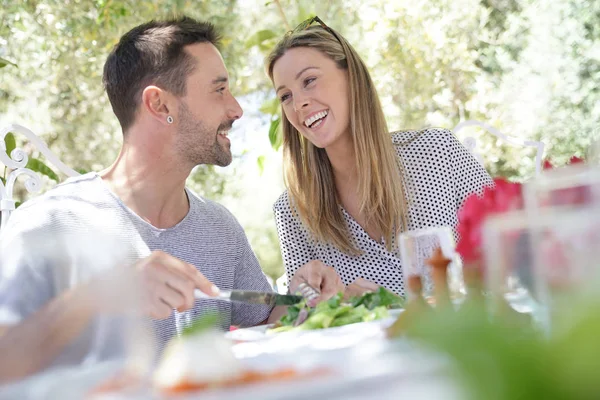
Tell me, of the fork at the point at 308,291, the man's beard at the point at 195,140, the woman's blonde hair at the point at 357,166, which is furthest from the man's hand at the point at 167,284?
the woman's blonde hair at the point at 357,166

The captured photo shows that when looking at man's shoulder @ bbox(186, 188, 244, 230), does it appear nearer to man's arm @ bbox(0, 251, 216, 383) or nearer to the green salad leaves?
the green salad leaves

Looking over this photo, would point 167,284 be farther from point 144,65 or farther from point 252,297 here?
point 144,65

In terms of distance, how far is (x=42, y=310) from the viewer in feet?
2.05

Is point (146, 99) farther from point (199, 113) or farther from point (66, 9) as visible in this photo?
point (66, 9)

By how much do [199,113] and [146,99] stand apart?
156 mm

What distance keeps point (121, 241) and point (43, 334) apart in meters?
0.83

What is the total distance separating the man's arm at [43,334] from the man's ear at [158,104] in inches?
56.7

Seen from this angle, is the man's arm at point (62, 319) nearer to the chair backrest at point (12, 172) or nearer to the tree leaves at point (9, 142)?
the chair backrest at point (12, 172)

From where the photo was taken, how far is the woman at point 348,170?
2268mm

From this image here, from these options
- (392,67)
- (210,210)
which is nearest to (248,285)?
(210,210)

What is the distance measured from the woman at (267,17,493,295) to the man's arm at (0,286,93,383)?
1.63m

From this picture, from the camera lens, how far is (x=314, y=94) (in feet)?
7.89

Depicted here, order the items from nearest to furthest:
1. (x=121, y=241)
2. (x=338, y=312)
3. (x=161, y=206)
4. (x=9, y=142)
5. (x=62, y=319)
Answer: (x=62, y=319), (x=338, y=312), (x=121, y=241), (x=161, y=206), (x=9, y=142)

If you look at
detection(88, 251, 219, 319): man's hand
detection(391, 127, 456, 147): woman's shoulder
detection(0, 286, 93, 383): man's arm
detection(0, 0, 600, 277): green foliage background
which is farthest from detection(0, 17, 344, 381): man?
detection(0, 0, 600, 277): green foliage background
